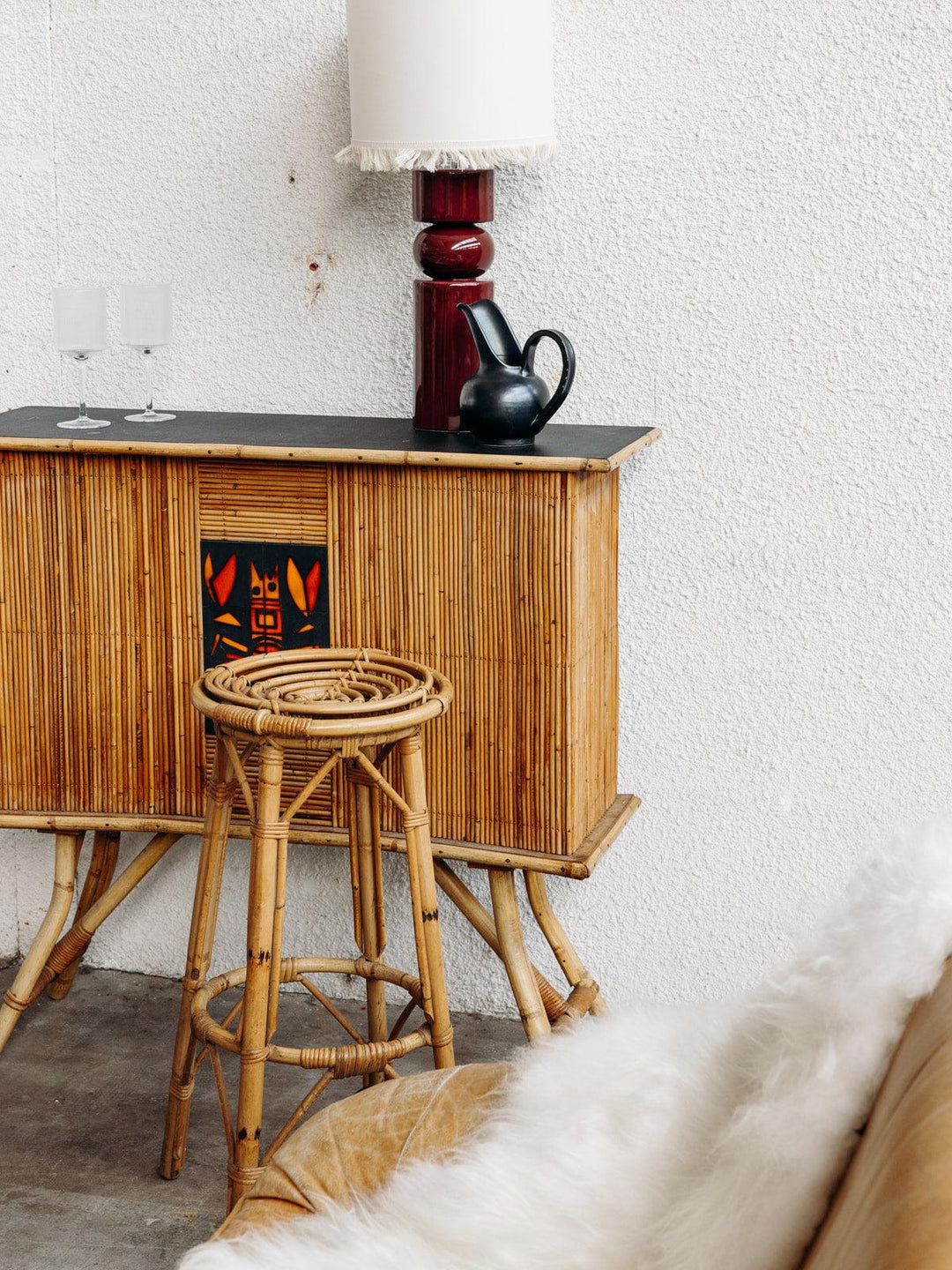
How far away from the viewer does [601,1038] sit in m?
1.15

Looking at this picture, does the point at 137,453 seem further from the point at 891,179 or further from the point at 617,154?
the point at 891,179

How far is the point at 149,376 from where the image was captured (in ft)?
7.75

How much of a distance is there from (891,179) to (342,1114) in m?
1.63

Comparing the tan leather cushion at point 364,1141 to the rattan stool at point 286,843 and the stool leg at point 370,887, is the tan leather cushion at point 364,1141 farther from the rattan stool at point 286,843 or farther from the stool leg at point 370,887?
the stool leg at point 370,887

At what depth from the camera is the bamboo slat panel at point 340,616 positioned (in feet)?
6.61

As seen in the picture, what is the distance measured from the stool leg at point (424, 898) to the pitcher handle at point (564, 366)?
56 centimetres

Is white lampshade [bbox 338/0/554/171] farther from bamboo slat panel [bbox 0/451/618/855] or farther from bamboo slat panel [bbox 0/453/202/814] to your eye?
bamboo slat panel [bbox 0/453/202/814]

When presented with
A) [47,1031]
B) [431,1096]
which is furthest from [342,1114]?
[47,1031]

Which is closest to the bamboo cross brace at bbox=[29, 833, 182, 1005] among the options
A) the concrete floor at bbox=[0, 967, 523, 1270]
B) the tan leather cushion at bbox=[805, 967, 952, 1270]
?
the concrete floor at bbox=[0, 967, 523, 1270]

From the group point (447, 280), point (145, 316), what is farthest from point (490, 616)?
point (145, 316)

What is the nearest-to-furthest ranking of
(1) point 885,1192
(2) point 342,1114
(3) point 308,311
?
(1) point 885,1192 < (2) point 342,1114 < (3) point 308,311

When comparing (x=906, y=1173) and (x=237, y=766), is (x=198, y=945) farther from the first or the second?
(x=906, y=1173)

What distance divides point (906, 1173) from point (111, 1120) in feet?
5.75

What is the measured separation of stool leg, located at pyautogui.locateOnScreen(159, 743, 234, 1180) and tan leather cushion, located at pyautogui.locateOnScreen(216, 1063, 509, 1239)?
620mm
